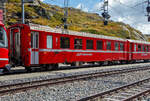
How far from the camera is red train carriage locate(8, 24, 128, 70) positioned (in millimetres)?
13977

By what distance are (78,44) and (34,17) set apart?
49.2 m

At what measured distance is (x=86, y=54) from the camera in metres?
18.9

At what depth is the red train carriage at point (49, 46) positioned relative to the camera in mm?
13977

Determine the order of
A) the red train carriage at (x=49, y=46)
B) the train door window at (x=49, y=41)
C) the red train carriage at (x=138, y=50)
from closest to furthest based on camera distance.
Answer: the red train carriage at (x=49, y=46) → the train door window at (x=49, y=41) → the red train carriage at (x=138, y=50)

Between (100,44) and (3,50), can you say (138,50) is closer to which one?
(100,44)

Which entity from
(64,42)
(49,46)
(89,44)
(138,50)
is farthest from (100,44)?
(138,50)

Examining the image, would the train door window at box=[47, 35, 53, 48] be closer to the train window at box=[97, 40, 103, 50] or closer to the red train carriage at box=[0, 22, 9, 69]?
the red train carriage at box=[0, 22, 9, 69]

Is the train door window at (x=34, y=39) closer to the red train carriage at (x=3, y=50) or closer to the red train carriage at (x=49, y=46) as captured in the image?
the red train carriage at (x=49, y=46)

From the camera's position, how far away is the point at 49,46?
15305 millimetres

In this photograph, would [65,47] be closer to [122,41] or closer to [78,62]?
[78,62]

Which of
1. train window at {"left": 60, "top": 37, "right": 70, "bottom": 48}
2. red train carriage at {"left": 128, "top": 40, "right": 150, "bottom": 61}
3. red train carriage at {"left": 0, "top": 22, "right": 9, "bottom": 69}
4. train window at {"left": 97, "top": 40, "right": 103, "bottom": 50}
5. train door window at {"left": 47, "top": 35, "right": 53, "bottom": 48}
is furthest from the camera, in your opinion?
red train carriage at {"left": 128, "top": 40, "right": 150, "bottom": 61}

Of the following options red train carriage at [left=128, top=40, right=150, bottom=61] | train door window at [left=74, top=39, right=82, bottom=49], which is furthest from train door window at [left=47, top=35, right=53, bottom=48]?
red train carriage at [left=128, top=40, right=150, bottom=61]

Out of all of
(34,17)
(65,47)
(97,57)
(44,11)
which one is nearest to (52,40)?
(65,47)

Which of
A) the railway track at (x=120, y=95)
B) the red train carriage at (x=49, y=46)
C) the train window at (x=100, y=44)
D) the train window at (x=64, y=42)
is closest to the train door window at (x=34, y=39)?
the red train carriage at (x=49, y=46)
